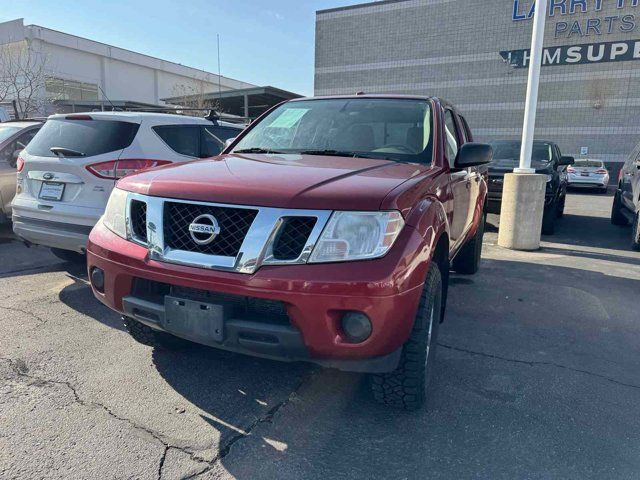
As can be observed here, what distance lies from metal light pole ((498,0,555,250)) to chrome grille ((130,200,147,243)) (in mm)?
5888

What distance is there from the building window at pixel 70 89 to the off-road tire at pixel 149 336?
28.7 metres

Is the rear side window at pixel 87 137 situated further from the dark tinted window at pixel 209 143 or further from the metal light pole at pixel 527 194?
the metal light pole at pixel 527 194

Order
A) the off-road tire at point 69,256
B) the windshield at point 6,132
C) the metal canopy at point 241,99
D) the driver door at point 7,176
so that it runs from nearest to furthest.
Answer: the off-road tire at point 69,256
the driver door at point 7,176
the windshield at point 6,132
the metal canopy at point 241,99

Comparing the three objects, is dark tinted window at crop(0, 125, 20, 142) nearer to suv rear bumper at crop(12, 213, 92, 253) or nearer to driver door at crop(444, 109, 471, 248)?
suv rear bumper at crop(12, 213, 92, 253)

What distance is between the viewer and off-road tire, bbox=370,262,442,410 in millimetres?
2359

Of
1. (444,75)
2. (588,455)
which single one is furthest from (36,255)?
(444,75)

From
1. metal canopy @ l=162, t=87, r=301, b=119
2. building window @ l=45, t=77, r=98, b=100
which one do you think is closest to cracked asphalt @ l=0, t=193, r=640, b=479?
metal canopy @ l=162, t=87, r=301, b=119

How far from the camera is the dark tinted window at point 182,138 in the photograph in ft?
16.4

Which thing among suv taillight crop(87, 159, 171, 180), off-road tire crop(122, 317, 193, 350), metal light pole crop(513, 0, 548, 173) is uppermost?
metal light pole crop(513, 0, 548, 173)

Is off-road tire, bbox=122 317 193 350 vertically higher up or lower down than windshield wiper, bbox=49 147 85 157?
lower down

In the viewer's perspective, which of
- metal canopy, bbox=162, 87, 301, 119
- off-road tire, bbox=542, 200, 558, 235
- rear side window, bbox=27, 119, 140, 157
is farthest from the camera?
metal canopy, bbox=162, 87, 301, 119

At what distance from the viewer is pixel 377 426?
2.44m

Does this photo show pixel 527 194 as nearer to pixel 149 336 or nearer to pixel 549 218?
pixel 549 218

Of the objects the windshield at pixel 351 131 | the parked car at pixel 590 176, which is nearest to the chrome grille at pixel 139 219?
the windshield at pixel 351 131
